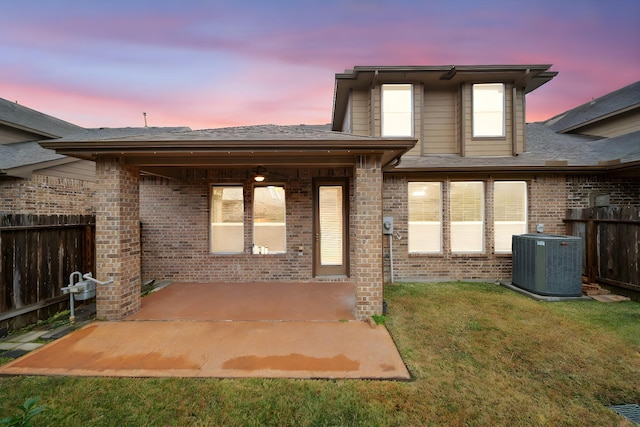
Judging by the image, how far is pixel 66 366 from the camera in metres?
2.94

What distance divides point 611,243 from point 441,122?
4546mm

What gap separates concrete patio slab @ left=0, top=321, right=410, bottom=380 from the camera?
9.30 ft

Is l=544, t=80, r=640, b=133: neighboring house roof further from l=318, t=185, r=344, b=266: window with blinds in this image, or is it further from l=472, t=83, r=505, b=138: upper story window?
l=318, t=185, r=344, b=266: window with blinds

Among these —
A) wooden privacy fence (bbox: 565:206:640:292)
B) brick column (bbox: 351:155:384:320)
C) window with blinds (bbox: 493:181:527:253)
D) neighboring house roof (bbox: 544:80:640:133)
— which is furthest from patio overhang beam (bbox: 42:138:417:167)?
neighboring house roof (bbox: 544:80:640:133)

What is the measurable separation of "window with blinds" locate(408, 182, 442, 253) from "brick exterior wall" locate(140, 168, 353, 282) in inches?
71.0

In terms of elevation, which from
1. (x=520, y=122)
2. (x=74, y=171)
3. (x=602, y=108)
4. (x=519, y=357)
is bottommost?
(x=519, y=357)

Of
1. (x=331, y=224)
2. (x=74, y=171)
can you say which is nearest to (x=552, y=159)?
(x=331, y=224)

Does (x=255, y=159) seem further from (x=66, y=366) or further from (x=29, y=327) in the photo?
(x=29, y=327)

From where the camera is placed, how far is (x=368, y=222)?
4.14 metres

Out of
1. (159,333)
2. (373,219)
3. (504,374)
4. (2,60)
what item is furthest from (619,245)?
(2,60)

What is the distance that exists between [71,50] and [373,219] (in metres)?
12.7

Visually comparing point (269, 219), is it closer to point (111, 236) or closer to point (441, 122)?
point (111, 236)

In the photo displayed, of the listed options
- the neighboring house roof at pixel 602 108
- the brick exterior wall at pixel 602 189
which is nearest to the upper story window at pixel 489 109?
the brick exterior wall at pixel 602 189

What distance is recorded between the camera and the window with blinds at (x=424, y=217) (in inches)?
264
